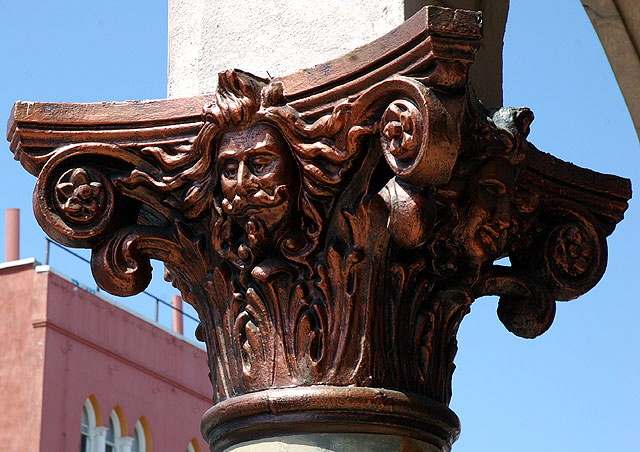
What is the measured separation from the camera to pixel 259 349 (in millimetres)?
2225

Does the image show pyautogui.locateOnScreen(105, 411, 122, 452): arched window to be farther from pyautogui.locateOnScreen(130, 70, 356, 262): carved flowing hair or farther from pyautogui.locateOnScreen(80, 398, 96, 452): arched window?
pyautogui.locateOnScreen(130, 70, 356, 262): carved flowing hair

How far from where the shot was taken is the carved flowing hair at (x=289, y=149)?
2139mm

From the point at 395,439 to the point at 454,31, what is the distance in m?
0.67

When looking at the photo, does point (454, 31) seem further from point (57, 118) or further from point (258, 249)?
point (57, 118)

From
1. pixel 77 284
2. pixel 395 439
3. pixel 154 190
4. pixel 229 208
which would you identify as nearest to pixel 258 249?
pixel 229 208

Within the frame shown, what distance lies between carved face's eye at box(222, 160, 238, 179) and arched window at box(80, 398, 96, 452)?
13.8 metres

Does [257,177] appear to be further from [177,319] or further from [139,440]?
[177,319]

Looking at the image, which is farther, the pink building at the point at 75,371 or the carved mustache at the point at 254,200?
the pink building at the point at 75,371

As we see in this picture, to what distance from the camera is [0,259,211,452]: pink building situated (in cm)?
1504

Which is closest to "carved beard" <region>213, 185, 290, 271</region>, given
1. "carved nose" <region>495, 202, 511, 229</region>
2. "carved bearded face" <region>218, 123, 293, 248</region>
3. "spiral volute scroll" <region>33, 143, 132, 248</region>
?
"carved bearded face" <region>218, 123, 293, 248</region>

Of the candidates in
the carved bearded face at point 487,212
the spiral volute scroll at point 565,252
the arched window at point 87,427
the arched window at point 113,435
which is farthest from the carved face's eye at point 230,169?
the arched window at point 113,435

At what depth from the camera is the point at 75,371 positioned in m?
15.4

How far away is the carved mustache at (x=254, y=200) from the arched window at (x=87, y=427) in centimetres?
1377

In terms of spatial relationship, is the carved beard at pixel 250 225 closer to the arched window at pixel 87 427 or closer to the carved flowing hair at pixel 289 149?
the carved flowing hair at pixel 289 149
